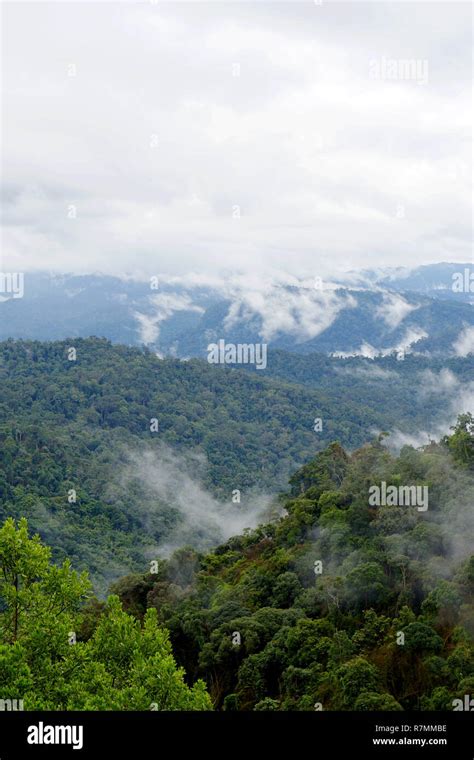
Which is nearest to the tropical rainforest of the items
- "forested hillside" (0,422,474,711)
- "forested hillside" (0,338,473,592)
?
"forested hillside" (0,422,474,711)

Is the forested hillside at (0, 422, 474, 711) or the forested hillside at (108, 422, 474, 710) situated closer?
the forested hillside at (0, 422, 474, 711)

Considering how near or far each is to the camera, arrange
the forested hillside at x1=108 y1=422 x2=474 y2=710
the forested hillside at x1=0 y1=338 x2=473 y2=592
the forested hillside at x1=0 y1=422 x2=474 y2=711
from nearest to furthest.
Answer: the forested hillside at x1=0 y1=422 x2=474 y2=711, the forested hillside at x1=108 y1=422 x2=474 y2=710, the forested hillside at x1=0 y1=338 x2=473 y2=592

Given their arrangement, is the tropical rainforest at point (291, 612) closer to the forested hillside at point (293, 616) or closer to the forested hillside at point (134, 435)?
the forested hillside at point (293, 616)

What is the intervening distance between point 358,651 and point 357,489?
10.4 metres

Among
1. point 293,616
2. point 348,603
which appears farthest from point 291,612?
point 348,603

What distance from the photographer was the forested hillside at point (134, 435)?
229 ft

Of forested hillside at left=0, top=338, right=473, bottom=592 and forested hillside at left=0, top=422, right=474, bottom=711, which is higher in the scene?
forested hillside at left=0, top=338, right=473, bottom=592

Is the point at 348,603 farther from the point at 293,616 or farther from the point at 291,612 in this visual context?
the point at 291,612

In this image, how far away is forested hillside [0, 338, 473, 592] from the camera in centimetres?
6988

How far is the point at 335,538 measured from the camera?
27.9m

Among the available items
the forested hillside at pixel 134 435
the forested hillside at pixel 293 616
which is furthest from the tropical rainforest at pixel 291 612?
the forested hillside at pixel 134 435

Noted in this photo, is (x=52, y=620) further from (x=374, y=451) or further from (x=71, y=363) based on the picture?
(x=71, y=363)

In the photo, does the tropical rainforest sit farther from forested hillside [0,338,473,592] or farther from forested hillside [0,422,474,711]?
forested hillside [0,338,473,592]
